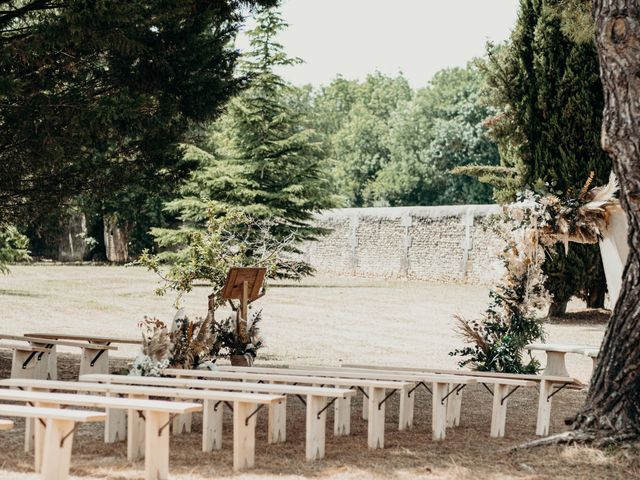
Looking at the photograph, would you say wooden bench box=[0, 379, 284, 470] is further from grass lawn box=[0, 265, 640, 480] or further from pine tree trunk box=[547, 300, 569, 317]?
pine tree trunk box=[547, 300, 569, 317]

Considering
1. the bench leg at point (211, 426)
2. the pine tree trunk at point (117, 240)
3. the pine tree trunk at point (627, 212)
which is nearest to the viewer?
the pine tree trunk at point (627, 212)

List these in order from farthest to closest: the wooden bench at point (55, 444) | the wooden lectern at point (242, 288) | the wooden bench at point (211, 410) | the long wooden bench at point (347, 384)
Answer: the wooden lectern at point (242, 288)
the long wooden bench at point (347, 384)
the wooden bench at point (211, 410)
the wooden bench at point (55, 444)

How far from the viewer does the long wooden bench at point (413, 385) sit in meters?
6.83

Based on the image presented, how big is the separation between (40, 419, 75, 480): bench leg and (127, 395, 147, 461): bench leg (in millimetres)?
978

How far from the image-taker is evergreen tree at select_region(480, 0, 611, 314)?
17.5m

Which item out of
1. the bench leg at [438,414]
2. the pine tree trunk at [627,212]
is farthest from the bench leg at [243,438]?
the pine tree trunk at [627,212]

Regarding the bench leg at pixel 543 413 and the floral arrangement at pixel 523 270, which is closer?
the bench leg at pixel 543 413

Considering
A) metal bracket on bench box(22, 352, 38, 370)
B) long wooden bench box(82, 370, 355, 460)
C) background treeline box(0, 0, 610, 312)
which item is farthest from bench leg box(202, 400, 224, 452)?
background treeline box(0, 0, 610, 312)

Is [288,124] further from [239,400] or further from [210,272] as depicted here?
[239,400]

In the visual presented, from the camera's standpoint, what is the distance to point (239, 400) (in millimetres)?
Result: 5613

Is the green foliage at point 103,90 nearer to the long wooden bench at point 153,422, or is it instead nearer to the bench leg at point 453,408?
the long wooden bench at point 153,422

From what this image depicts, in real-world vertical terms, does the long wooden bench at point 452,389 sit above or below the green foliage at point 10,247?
below

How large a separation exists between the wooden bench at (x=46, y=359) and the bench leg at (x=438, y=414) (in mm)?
3443

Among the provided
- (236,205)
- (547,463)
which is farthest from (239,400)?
(236,205)
